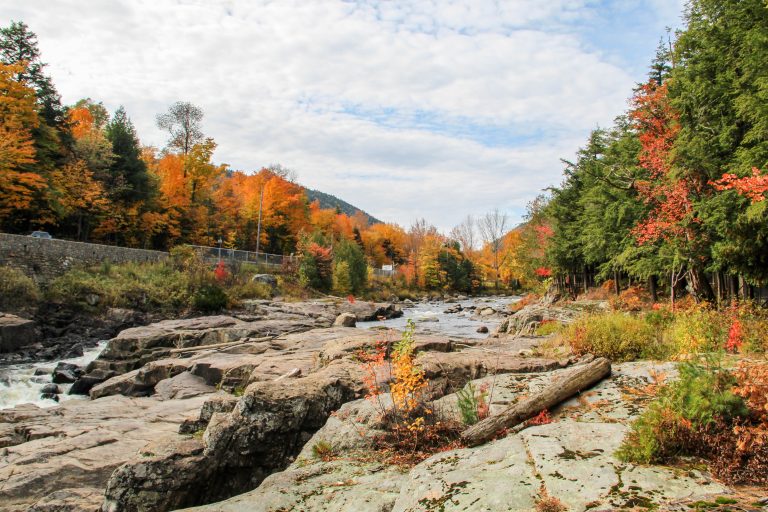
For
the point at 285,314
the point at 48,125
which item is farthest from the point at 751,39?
the point at 48,125

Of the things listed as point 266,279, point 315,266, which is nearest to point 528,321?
point 266,279

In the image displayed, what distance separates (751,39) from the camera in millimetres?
13766

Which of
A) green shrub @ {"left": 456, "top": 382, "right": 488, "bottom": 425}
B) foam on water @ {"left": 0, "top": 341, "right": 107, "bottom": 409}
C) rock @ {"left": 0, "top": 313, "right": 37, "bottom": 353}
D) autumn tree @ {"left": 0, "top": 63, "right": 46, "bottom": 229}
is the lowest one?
foam on water @ {"left": 0, "top": 341, "right": 107, "bottom": 409}

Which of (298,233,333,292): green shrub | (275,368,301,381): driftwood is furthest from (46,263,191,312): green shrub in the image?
(275,368,301,381): driftwood

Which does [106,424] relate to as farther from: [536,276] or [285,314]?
[536,276]

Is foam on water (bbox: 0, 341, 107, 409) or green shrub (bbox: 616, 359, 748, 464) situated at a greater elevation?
green shrub (bbox: 616, 359, 748, 464)

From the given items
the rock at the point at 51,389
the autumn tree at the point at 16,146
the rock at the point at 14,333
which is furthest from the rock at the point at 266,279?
the rock at the point at 51,389

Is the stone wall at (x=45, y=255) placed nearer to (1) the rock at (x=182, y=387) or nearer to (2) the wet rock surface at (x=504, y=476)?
(1) the rock at (x=182, y=387)

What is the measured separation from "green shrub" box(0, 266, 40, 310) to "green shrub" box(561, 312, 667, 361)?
26.7m

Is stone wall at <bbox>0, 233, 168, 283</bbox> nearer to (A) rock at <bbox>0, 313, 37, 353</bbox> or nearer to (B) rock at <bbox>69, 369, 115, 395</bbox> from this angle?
(A) rock at <bbox>0, 313, 37, 353</bbox>

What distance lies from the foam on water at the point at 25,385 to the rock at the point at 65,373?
0.26 m

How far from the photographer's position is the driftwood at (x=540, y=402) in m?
5.63

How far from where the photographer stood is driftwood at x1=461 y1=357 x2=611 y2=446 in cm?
563

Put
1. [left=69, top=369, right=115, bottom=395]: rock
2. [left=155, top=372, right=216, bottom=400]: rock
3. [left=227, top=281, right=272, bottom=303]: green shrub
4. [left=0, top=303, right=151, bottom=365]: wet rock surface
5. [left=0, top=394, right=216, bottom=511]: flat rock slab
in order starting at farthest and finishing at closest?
[left=227, top=281, right=272, bottom=303]: green shrub, [left=0, top=303, right=151, bottom=365]: wet rock surface, [left=69, top=369, right=115, bottom=395]: rock, [left=155, top=372, right=216, bottom=400]: rock, [left=0, top=394, right=216, bottom=511]: flat rock slab
